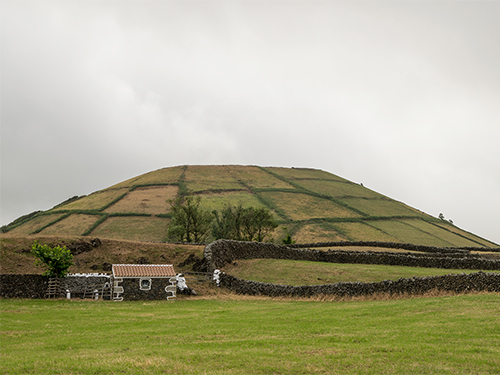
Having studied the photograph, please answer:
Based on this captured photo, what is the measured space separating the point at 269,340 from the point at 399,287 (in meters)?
13.5

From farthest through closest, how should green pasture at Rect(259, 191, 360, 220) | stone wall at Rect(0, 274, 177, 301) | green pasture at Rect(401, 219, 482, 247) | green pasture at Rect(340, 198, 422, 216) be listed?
green pasture at Rect(340, 198, 422, 216) < green pasture at Rect(259, 191, 360, 220) < green pasture at Rect(401, 219, 482, 247) < stone wall at Rect(0, 274, 177, 301)

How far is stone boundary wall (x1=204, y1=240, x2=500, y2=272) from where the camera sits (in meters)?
41.5

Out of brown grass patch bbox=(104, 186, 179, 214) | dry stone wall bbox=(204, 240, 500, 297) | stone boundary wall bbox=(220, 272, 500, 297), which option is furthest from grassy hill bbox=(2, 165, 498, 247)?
stone boundary wall bbox=(220, 272, 500, 297)

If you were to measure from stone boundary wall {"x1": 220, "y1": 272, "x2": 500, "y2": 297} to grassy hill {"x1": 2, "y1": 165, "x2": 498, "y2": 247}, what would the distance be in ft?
164

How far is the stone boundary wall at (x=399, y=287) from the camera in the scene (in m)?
23.9

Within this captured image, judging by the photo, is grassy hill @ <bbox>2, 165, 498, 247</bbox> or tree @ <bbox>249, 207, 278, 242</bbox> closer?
tree @ <bbox>249, 207, 278, 242</bbox>

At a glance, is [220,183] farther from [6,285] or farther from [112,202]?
[6,285]

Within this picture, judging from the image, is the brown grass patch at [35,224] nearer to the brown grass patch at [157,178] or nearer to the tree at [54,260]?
the brown grass patch at [157,178]

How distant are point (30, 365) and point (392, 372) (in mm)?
11553

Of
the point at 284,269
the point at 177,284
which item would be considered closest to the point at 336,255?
the point at 284,269

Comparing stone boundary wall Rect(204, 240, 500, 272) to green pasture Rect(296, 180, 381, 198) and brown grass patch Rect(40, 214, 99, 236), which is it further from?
green pasture Rect(296, 180, 381, 198)

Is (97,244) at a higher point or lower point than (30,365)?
higher

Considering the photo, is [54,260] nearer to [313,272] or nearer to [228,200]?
[313,272]

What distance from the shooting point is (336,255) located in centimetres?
5016
